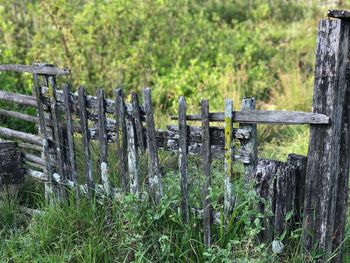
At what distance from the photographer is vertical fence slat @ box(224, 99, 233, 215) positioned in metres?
3.57

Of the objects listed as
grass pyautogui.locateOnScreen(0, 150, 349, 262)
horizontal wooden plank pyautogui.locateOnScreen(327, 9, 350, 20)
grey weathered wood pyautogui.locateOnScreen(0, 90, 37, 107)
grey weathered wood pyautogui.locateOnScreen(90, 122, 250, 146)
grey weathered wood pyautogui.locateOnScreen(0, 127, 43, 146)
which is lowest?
grass pyautogui.locateOnScreen(0, 150, 349, 262)

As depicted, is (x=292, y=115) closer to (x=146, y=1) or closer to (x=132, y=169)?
(x=132, y=169)

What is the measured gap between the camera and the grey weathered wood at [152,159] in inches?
153

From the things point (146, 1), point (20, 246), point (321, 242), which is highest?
point (146, 1)

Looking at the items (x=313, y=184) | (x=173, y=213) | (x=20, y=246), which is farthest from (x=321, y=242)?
(x=20, y=246)

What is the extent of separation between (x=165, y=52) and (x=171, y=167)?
4601mm

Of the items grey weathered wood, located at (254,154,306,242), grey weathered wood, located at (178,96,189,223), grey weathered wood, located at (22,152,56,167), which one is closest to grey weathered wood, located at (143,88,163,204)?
grey weathered wood, located at (178,96,189,223)

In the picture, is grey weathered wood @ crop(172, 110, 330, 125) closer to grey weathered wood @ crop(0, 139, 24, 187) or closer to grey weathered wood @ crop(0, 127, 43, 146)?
grey weathered wood @ crop(0, 127, 43, 146)

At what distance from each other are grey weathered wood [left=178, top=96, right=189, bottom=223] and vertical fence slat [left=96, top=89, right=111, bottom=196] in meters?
0.75

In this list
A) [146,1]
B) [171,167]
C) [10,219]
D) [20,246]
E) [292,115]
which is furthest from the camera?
[146,1]

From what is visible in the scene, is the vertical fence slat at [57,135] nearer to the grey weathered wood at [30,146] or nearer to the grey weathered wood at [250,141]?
the grey weathered wood at [30,146]

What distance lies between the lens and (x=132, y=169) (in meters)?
4.14

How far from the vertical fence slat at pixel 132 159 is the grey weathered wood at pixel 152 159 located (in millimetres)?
134

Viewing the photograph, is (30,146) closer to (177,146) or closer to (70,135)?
(70,135)
